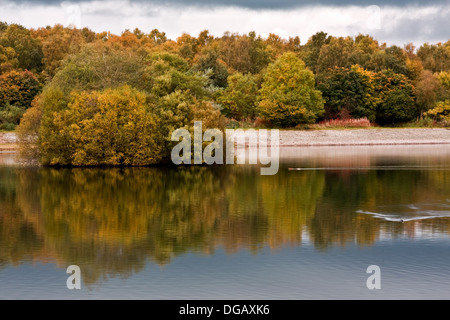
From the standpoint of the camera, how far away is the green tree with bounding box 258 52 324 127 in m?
64.9

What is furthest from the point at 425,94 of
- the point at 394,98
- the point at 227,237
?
the point at 227,237

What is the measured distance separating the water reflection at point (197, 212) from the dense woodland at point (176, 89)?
196 inches

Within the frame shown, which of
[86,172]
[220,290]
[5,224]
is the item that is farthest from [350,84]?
[220,290]

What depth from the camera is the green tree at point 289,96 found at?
213 feet

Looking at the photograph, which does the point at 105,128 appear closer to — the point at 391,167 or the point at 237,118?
the point at 391,167

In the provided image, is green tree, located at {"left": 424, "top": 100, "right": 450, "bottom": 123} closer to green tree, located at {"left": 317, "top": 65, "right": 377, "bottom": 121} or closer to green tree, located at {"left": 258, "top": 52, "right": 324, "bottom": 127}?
green tree, located at {"left": 317, "top": 65, "right": 377, "bottom": 121}

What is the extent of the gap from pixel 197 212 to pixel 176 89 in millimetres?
21469

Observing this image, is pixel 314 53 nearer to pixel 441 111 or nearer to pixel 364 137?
pixel 441 111

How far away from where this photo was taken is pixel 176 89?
41.0 metres

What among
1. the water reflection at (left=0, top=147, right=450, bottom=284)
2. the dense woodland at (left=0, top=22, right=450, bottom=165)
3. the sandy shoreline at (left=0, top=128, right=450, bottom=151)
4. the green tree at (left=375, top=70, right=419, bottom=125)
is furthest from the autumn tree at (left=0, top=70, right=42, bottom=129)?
the green tree at (left=375, top=70, right=419, bottom=125)

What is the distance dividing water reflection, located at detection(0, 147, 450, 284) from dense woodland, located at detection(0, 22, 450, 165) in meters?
4.97

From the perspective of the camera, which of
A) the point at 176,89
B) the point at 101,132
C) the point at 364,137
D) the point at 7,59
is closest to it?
the point at 101,132
